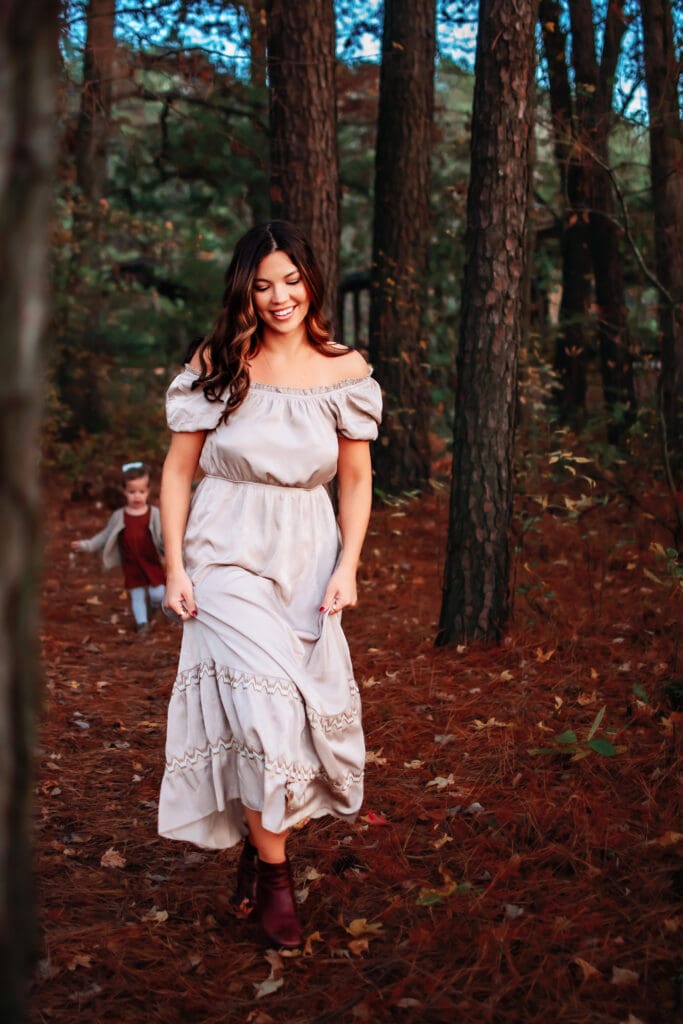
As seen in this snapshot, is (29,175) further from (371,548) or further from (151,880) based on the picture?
(371,548)

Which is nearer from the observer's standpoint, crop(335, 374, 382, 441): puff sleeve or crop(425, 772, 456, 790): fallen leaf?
crop(335, 374, 382, 441): puff sleeve

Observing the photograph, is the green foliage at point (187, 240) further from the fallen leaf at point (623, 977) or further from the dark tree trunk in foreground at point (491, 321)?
the fallen leaf at point (623, 977)

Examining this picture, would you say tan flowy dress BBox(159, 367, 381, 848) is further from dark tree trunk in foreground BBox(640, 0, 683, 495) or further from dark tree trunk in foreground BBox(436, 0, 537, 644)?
dark tree trunk in foreground BBox(640, 0, 683, 495)

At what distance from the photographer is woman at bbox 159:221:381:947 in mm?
3539

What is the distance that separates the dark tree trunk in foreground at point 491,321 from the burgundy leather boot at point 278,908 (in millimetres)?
2983

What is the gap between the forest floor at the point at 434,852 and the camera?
128 inches

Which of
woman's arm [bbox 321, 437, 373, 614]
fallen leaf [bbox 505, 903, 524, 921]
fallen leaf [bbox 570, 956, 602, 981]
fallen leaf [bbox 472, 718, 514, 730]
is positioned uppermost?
woman's arm [bbox 321, 437, 373, 614]

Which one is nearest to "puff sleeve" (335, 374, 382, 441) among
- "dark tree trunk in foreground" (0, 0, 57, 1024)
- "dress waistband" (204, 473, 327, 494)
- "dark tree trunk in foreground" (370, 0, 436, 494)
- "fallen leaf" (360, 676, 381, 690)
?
"dress waistband" (204, 473, 327, 494)

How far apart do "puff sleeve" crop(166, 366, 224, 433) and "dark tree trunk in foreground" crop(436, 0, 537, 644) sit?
2.60 metres

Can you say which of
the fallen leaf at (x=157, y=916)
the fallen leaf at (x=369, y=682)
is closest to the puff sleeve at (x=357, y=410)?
the fallen leaf at (x=157, y=916)

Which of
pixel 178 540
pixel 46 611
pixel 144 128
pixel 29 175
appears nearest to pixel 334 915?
pixel 178 540

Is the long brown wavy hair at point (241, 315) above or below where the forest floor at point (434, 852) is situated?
above

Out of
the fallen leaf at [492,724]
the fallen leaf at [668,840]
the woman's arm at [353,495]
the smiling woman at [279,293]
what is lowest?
the fallen leaf at [492,724]

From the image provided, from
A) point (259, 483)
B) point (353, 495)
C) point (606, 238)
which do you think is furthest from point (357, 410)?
point (606, 238)
